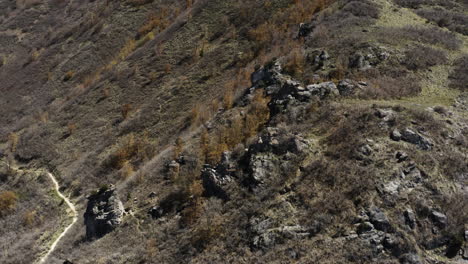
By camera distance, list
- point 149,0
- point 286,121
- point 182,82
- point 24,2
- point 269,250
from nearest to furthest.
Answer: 1. point 269,250
2. point 286,121
3. point 182,82
4. point 149,0
5. point 24,2

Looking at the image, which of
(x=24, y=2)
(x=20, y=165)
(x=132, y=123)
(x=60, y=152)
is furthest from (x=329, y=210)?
(x=24, y=2)

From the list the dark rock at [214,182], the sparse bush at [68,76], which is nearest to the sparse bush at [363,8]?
the dark rock at [214,182]

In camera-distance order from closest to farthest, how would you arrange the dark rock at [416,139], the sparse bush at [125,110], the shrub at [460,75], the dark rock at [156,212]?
1. the dark rock at [416,139]
2. the dark rock at [156,212]
3. the shrub at [460,75]
4. the sparse bush at [125,110]

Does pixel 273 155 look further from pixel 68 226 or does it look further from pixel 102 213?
pixel 68 226

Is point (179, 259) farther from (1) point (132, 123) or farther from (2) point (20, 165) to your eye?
(2) point (20, 165)

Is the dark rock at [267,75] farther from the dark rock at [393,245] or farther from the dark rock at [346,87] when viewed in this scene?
the dark rock at [393,245]

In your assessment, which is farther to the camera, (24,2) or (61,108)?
(24,2)
